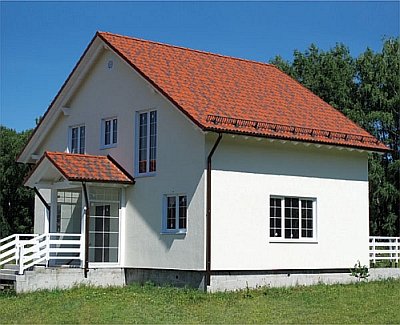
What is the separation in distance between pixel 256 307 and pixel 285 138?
→ 20.0 feet

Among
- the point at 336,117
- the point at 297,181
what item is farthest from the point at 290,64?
the point at 297,181

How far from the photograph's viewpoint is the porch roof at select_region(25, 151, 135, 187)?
24641mm

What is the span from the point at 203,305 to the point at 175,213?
4.22 m

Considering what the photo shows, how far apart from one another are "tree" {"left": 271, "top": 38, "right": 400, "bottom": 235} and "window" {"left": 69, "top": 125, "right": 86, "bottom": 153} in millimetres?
21194

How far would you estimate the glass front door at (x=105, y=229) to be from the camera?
85.1ft

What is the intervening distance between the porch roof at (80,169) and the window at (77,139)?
2.60m

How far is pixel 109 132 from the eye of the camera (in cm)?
2775

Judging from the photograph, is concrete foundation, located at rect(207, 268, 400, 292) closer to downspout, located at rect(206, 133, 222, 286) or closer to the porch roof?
downspout, located at rect(206, 133, 222, 286)

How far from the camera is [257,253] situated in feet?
78.5

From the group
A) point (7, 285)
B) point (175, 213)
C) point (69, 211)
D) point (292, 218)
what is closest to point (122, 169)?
point (175, 213)

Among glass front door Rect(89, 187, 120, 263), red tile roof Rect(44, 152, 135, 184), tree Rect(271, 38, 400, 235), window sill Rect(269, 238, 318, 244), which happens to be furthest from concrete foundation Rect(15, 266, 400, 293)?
tree Rect(271, 38, 400, 235)

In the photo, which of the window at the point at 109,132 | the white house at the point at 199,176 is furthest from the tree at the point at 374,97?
Answer: the window at the point at 109,132

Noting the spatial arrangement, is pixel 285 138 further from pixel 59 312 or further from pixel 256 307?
pixel 59 312

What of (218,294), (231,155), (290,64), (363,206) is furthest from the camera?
(290,64)
